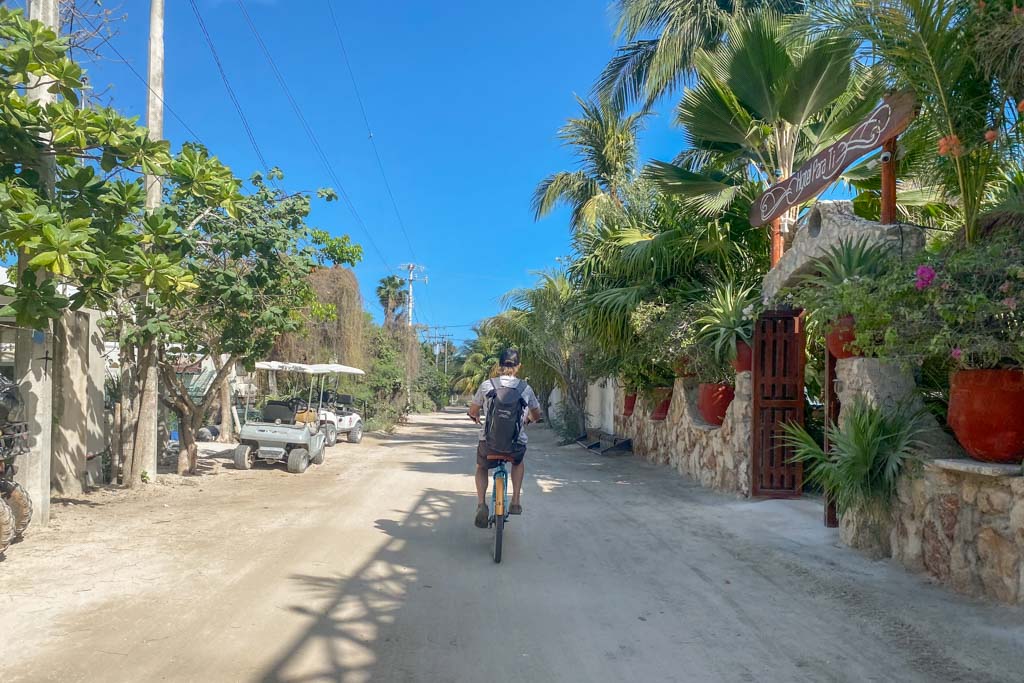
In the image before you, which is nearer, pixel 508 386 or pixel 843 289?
pixel 843 289

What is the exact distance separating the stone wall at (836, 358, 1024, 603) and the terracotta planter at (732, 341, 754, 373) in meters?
3.00

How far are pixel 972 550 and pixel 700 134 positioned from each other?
829 cm

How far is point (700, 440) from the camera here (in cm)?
1159

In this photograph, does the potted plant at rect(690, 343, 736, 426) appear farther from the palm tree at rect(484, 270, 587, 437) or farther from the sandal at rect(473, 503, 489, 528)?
the palm tree at rect(484, 270, 587, 437)

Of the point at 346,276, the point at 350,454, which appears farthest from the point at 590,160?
the point at 350,454

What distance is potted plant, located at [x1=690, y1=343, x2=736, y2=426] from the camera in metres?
11.0

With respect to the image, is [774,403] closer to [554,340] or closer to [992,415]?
[992,415]

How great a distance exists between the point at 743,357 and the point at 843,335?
295 centimetres

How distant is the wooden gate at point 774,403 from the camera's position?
948 cm

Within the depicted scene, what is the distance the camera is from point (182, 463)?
39.5ft

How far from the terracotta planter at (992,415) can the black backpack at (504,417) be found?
353 cm

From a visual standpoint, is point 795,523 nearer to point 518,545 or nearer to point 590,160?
point 518,545

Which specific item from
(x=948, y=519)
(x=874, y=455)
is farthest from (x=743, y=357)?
(x=948, y=519)

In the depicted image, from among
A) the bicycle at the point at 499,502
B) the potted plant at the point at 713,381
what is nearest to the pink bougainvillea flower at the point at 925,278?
the bicycle at the point at 499,502
